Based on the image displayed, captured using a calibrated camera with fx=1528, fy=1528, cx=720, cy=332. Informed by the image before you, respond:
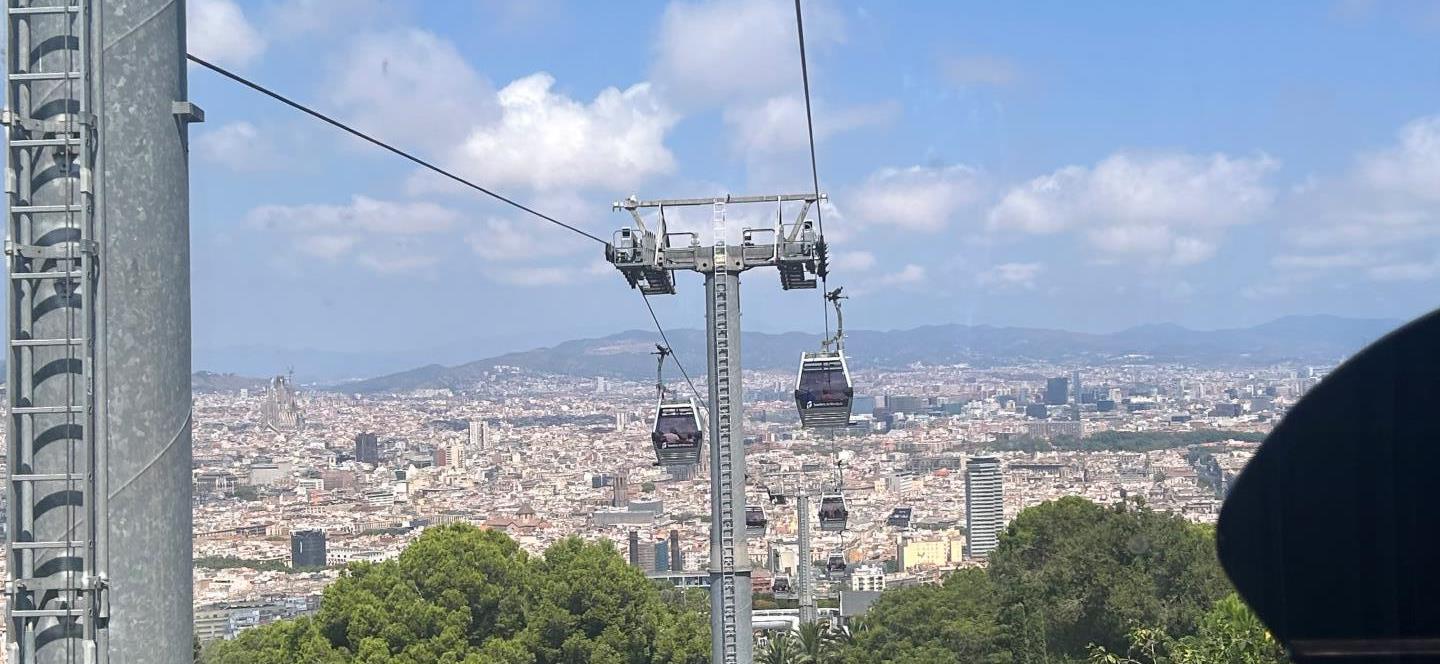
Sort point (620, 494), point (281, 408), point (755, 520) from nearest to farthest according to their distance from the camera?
point (755, 520) → point (281, 408) → point (620, 494)

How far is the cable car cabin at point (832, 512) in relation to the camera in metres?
15.5

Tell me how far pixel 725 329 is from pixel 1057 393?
72.8 meters

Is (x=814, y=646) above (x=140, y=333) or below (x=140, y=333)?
below

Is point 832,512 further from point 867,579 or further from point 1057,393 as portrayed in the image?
point 1057,393

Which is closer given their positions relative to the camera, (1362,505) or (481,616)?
(1362,505)

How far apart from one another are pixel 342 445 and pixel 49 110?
59309 millimetres

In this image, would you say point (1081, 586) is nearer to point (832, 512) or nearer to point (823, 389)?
point (832, 512)

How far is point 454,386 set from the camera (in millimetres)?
87188

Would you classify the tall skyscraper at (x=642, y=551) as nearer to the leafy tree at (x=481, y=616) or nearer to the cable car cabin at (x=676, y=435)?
the leafy tree at (x=481, y=616)

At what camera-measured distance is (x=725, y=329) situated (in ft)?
42.2

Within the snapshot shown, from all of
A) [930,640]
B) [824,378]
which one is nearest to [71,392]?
[824,378]

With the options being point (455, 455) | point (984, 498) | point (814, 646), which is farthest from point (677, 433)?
point (455, 455)

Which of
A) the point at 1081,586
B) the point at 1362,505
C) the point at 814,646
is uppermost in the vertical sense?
the point at 1362,505

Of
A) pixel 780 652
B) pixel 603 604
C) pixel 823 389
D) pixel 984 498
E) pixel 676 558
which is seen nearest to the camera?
pixel 823 389
